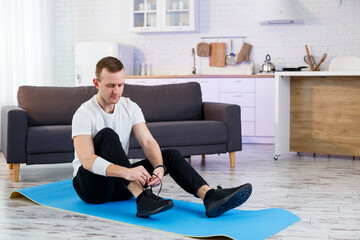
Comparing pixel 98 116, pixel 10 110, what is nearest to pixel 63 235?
pixel 98 116

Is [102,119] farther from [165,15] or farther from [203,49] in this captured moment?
[203,49]

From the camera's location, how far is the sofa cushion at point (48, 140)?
3.96 m

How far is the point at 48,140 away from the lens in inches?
157

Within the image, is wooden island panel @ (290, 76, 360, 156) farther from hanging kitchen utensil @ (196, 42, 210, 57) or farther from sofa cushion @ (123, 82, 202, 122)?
hanging kitchen utensil @ (196, 42, 210, 57)

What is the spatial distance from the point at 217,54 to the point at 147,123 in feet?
10.0

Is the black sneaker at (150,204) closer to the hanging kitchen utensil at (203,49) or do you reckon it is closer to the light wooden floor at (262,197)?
the light wooden floor at (262,197)

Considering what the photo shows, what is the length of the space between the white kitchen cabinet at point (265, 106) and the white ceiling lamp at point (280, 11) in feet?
2.81

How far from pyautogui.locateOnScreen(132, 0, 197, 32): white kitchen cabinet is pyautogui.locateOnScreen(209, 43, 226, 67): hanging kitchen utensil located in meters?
0.40

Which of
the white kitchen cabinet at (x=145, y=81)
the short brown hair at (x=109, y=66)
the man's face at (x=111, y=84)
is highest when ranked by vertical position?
the short brown hair at (x=109, y=66)

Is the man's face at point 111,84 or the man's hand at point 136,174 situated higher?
the man's face at point 111,84

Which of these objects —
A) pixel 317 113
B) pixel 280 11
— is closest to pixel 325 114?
pixel 317 113

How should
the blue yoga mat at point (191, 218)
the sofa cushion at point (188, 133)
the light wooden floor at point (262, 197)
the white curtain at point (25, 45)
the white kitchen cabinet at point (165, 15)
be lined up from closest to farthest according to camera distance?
the blue yoga mat at point (191, 218), the light wooden floor at point (262, 197), the sofa cushion at point (188, 133), the white curtain at point (25, 45), the white kitchen cabinet at point (165, 15)

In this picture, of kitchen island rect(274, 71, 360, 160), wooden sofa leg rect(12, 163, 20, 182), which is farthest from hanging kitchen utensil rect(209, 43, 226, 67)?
wooden sofa leg rect(12, 163, 20, 182)

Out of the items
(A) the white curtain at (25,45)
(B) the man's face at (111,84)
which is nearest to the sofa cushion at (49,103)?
(A) the white curtain at (25,45)
